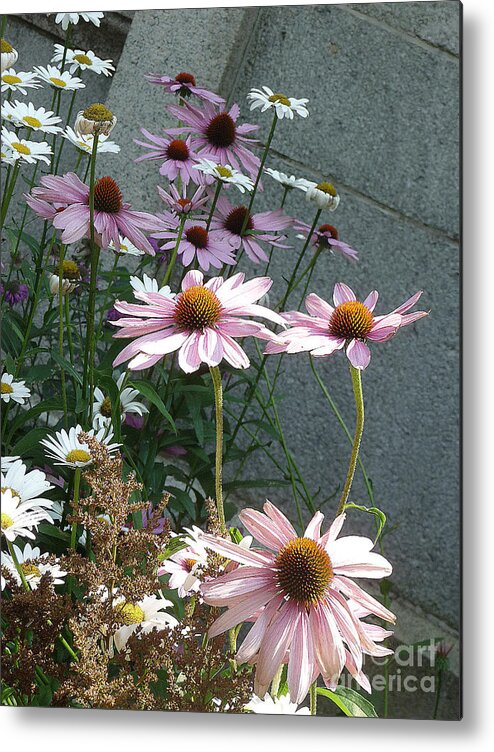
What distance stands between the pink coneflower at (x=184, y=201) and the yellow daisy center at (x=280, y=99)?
0.44 ft

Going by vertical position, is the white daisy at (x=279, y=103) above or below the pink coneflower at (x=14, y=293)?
above

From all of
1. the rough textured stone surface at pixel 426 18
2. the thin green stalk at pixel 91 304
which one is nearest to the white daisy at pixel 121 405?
the thin green stalk at pixel 91 304

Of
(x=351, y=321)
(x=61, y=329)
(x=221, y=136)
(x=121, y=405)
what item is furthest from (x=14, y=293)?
(x=351, y=321)

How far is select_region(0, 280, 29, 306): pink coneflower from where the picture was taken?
Answer: 1225mm

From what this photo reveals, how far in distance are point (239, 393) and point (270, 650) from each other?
1.07 feet

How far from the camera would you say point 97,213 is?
1180mm

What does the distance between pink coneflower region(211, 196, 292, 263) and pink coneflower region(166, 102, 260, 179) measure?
0.05 m

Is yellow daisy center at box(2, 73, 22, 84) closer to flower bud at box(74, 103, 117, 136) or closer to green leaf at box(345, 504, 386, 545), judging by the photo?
flower bud at box(74, 103, 117, 136)

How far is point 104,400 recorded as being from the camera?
1.18 m

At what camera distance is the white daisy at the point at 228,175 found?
1178 mm

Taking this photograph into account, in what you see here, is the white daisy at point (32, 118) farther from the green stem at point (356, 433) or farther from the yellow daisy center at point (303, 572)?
the yellow daisy center at point (303, 572)

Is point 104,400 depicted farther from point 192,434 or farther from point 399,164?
point 399,164

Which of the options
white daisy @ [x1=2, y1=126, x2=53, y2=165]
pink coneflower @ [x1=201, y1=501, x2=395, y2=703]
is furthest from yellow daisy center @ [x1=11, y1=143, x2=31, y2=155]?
pink coneflower @ [x1=201, y1=501, x2=395, y2=703]

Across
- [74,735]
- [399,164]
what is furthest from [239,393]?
[74,735]
